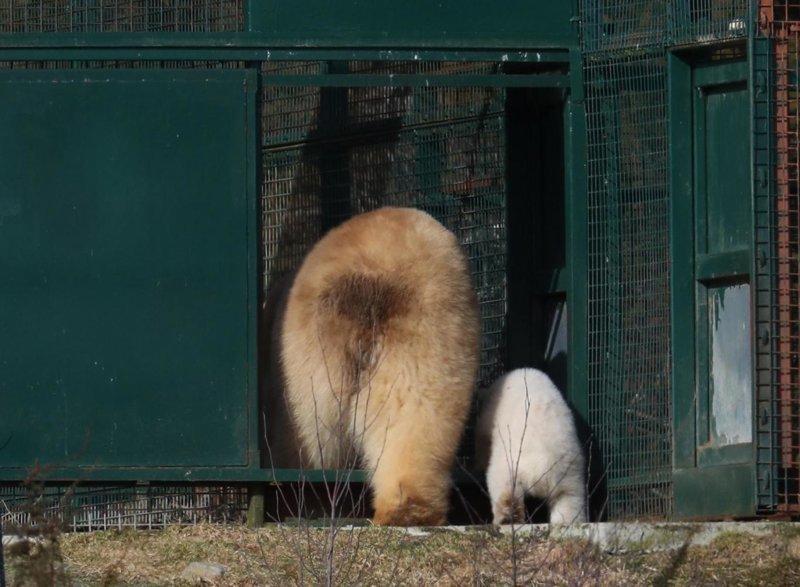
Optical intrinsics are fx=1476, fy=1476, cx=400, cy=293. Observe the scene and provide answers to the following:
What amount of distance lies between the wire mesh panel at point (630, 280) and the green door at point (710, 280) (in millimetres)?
94

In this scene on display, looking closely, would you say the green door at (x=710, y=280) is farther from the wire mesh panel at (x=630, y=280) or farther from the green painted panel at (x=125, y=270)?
the green painted panel at (x=125, y=270)

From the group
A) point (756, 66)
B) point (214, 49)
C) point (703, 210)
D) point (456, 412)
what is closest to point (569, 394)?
point (456, 412)

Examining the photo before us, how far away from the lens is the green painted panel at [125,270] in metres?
7.18

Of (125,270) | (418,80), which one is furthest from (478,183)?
(125,270)

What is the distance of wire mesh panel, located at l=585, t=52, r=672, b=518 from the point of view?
7434 millimetres

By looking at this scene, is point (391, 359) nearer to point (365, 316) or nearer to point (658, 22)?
point (365, 316)

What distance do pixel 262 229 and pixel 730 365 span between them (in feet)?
7.89

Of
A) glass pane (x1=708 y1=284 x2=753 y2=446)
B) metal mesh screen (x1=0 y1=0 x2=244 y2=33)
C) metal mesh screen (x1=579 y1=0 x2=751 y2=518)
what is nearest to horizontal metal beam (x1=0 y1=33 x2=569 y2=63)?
metal mesh screen (x1=0 y1=0 x2=244 y2=33)

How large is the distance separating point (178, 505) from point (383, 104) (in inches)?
107

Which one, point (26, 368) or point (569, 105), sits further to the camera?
point (569, 105)

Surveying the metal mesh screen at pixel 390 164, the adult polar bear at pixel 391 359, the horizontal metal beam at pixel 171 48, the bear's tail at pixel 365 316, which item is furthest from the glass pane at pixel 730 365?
the horizontal metal beam at pixel 171 48

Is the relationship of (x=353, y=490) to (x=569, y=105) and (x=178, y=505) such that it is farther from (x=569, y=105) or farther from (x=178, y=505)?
(x=569, y=105)

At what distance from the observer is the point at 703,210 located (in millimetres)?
7391

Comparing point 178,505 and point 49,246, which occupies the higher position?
point 49,246
